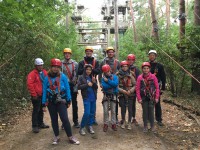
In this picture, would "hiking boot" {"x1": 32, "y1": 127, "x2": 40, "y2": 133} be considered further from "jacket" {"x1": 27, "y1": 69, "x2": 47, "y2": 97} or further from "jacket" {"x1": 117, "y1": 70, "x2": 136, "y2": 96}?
"jacket" {"x1": 117, "y1": 70, "x2": 136, "y2": 96}

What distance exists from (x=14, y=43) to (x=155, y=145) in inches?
235

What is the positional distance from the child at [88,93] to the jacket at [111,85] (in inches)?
9.2

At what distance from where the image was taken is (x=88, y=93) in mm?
6918

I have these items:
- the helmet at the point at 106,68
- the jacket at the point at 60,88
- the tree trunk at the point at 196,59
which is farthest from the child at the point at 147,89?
the tree trunk at the point at 196,59

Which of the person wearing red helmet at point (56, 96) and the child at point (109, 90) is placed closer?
the person wearing red helmet at point (56, 96)

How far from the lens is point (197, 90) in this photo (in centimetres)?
1191

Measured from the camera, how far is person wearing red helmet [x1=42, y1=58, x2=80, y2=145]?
6.21m

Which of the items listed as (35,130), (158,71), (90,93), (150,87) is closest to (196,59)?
(158,71)

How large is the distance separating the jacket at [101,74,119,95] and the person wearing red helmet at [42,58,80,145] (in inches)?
42.5

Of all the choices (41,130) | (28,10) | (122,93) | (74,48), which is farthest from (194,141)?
(74,48)

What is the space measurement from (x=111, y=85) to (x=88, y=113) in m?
0.88

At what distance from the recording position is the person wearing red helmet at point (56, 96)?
621 cm

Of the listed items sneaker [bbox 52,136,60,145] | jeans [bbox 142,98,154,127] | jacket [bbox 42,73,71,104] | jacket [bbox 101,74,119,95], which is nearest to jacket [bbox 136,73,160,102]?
jeans [bbox 142,98,154,127]

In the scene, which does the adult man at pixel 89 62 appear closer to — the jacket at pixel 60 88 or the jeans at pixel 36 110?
the jacket at pixel 60 88
